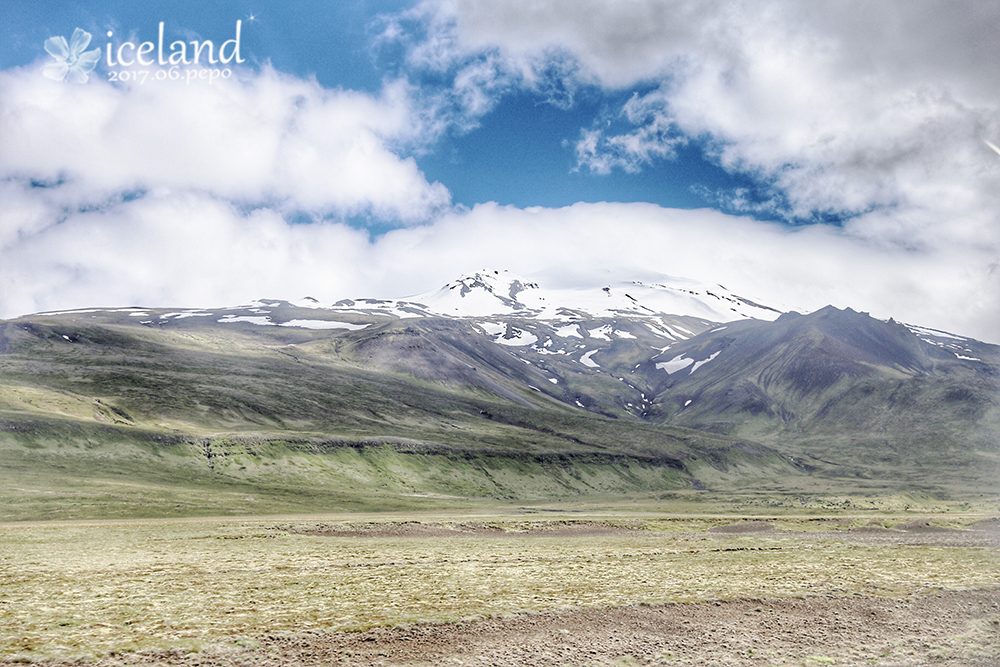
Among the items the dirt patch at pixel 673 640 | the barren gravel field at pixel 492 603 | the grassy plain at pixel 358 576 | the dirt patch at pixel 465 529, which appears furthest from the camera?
the dirt patch at pixel 465 529

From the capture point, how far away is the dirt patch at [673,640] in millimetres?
19188

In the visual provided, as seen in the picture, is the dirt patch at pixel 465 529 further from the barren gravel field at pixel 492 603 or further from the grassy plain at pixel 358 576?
the barren gravel field at pixel 492 603

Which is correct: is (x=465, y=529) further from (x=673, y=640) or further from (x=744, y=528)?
(x=673, y=640)

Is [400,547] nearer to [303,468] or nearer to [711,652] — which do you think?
[711,652]

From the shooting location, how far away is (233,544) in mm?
46344

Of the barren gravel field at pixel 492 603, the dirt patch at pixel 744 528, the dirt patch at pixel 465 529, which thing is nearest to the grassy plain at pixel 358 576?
the barren gravel field at pixel 492 603

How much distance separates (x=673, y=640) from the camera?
2145cm

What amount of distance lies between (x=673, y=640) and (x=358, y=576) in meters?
17.6

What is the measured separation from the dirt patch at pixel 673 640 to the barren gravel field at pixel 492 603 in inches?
3.8

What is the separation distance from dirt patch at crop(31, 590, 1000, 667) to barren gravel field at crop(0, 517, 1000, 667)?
10 cm

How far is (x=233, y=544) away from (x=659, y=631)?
35380mm

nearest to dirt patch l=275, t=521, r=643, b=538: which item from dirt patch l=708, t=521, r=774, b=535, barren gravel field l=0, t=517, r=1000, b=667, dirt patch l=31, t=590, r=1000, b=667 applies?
dirt patch l=708, t=521, r=774, b=535

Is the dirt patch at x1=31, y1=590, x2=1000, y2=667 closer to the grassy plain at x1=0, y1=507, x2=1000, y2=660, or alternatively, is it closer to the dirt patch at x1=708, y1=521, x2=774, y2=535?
the grassy plain at x1=0, y1=507, x2=1000, y2=660

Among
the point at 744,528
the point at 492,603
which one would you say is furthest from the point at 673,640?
the point at 744,528
